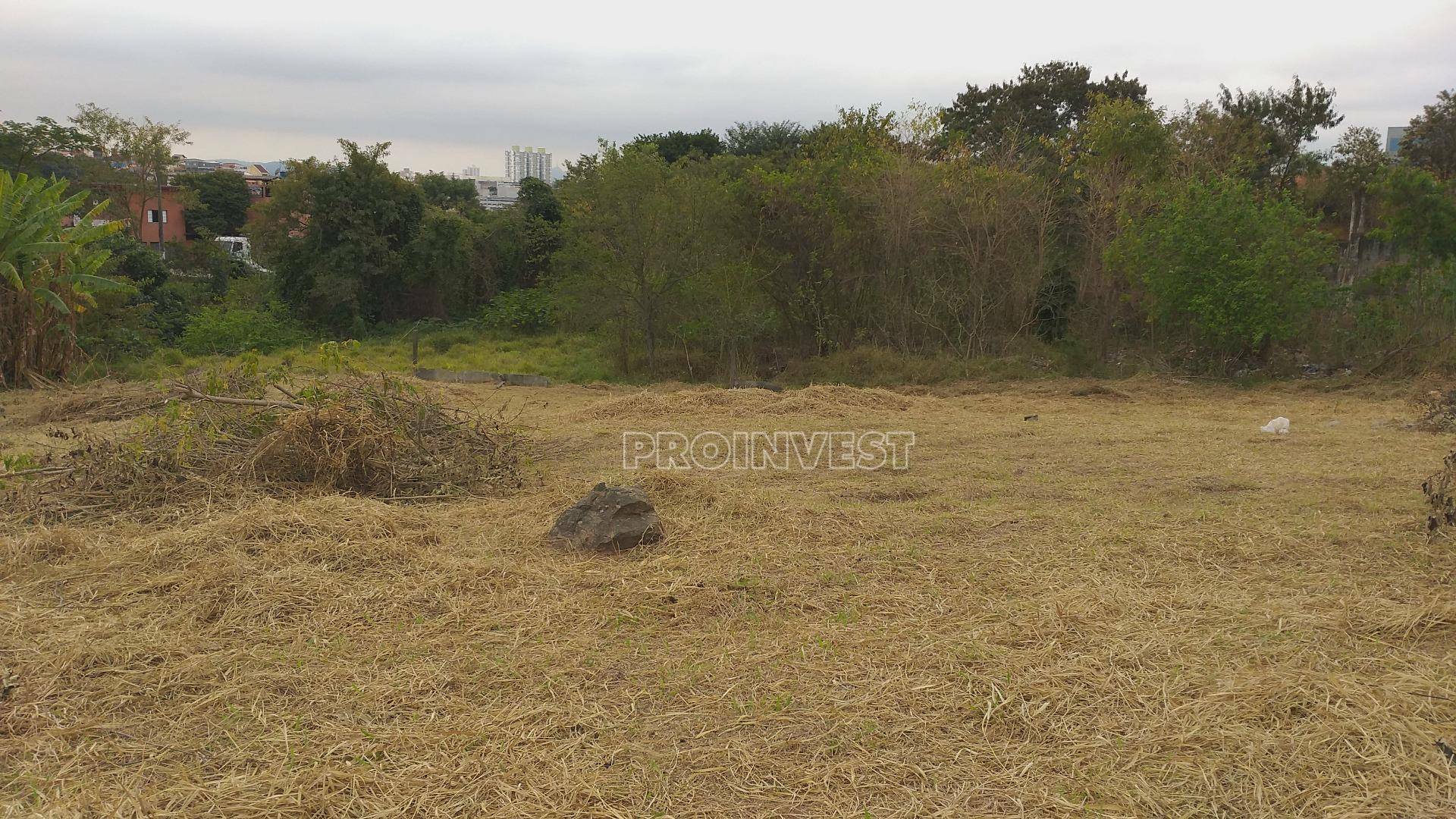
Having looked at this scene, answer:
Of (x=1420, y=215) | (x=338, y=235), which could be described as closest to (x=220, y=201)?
(x=338, y=235)

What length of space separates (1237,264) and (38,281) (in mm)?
13273

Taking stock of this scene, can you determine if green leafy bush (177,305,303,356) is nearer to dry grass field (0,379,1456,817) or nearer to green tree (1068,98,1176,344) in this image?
green tree (1068,98,1176,344)

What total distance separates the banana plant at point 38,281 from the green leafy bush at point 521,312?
836cm

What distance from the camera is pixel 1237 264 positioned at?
35.4 feet

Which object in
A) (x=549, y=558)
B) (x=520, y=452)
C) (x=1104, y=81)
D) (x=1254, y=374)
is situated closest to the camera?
(x=549, y=558)

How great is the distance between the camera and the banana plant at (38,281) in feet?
32.9

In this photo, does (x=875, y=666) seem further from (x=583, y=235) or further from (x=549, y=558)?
(x=583, y=235)

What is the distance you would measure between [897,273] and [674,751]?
11102 mm

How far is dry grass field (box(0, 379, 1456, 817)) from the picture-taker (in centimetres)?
240

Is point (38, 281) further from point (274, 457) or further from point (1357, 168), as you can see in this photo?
point (1357, 168)

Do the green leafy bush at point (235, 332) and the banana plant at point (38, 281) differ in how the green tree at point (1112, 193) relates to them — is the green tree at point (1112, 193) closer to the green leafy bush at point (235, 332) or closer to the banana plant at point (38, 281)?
the banana plant at point (38, 281)

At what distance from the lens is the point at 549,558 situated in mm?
4242

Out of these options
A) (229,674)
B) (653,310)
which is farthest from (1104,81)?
(229,674)

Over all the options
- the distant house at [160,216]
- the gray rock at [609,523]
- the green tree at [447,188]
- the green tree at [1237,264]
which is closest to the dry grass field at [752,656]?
the gray rock at [609,523]
